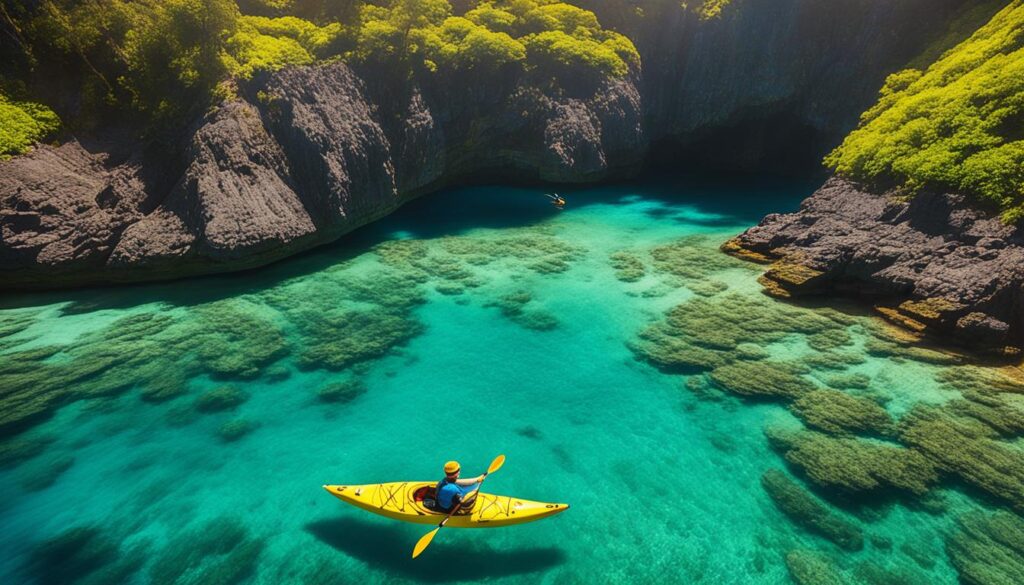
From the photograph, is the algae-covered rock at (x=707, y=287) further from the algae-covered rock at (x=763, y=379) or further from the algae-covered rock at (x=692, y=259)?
the algae-covered rock at (x=763, y=379)

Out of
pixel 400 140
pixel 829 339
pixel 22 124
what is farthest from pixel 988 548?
pixel 22 124

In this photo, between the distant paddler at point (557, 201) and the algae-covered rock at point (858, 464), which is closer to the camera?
the algae-covered rock at point (858, 464)

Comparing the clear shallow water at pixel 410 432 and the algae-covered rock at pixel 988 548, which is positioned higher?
the clear shallow water at pixel 410 432

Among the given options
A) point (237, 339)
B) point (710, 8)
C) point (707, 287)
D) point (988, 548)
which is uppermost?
point (710, 8)

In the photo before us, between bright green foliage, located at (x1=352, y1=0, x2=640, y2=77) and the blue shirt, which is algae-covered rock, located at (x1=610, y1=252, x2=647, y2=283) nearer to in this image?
the blue shirt

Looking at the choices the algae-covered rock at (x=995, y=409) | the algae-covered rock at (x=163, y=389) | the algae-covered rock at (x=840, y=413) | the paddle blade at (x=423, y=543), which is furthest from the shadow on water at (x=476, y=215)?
the algae-covered rock at (x=995, y=409)

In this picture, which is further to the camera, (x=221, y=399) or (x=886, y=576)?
(x=221, y=399)

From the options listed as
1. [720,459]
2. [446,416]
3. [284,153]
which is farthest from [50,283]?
[720,459]

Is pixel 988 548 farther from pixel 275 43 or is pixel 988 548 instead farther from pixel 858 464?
pixel 275 43
